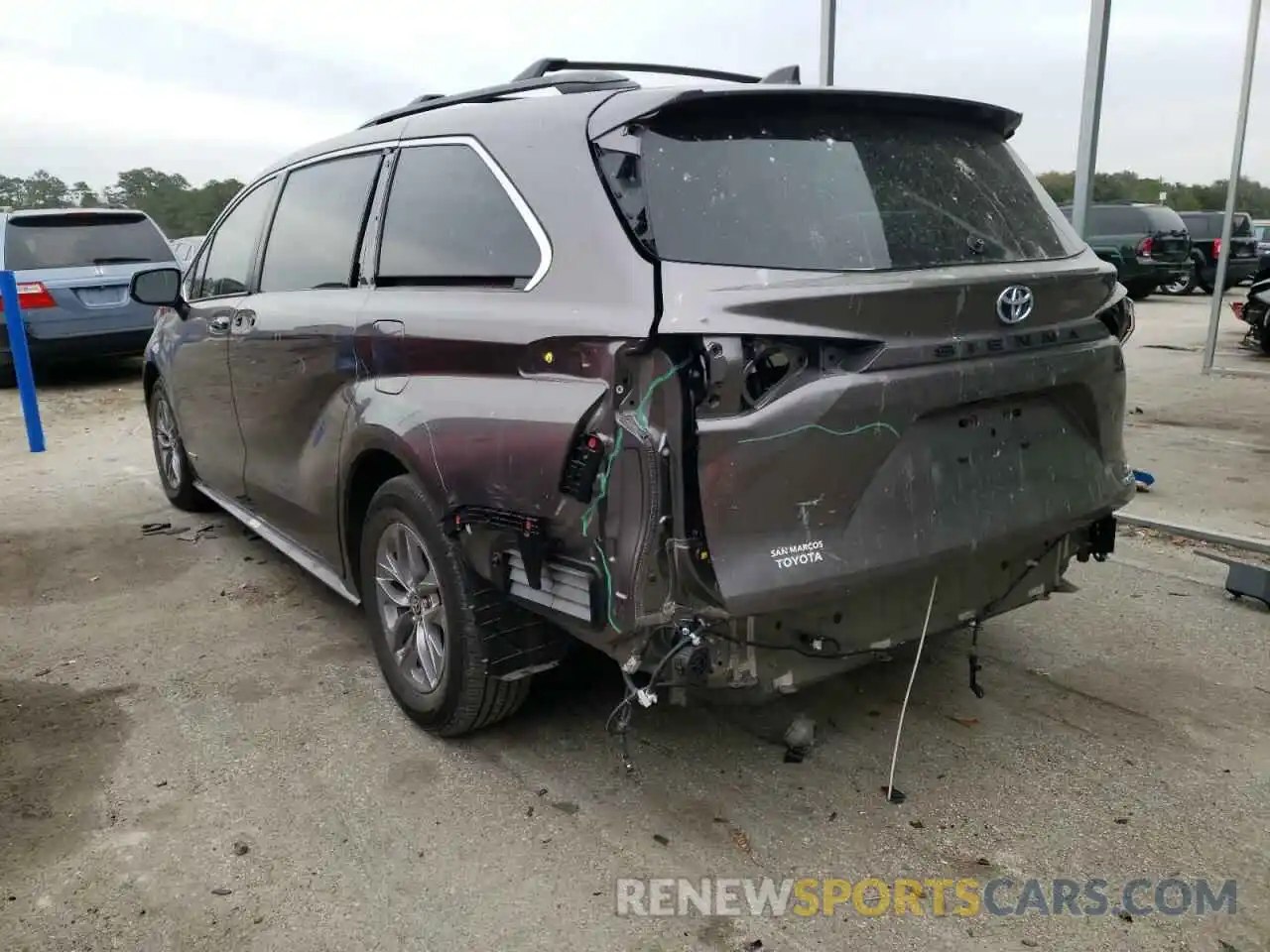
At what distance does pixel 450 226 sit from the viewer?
125 inches

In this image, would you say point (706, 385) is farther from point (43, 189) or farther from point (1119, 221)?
point (43, 189)

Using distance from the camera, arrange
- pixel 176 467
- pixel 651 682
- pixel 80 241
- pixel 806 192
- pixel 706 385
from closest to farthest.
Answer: pixel 706 385 < pixel 651 682 < pixel 806 192 < pixel 176 467 < pixel 80 241

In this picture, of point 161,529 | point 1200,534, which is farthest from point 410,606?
point 1200,534

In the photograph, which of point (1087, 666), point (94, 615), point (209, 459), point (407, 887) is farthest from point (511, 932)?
point (209, 459)

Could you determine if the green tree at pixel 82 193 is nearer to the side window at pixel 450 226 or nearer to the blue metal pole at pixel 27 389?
the blue metal pole at pixel 27 389

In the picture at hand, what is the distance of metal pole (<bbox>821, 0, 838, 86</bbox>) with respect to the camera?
24.4 ft

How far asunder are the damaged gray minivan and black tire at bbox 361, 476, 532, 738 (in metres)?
0.01

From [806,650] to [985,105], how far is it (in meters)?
1.78

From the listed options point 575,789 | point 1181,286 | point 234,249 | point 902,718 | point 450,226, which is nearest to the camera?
point 575,789

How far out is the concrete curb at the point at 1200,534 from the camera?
488 cm

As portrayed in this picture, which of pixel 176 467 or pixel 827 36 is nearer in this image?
pixel 176 467

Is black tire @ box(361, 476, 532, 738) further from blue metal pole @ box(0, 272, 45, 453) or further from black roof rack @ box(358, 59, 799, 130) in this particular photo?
blue metal pole @ box(0, 272, 45, 453)

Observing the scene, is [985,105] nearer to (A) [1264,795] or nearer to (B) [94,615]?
(A) [1264,795]

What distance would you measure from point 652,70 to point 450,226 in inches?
56.7
